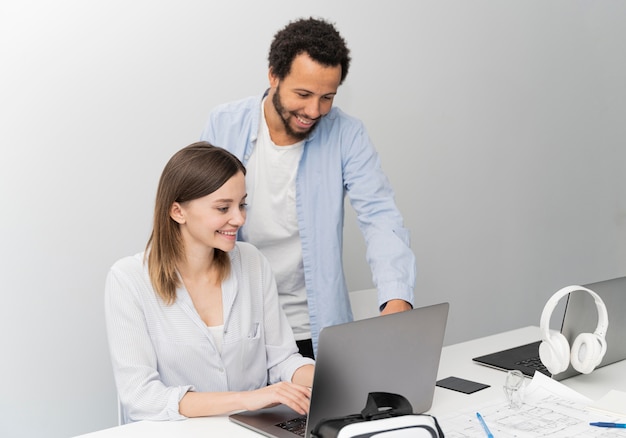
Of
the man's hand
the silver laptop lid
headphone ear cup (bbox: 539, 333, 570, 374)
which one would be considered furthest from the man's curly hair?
headphone ear cup (bbox: 539, 333, 570, 374)

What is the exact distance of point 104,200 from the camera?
252 cm

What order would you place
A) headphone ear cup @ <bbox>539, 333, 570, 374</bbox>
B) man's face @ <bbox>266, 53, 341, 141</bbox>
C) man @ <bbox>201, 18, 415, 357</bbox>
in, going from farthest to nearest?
man @ <bbox>201, 18, 415, 357</bbox>, man's face @ <bbox>266, 53, 341, 141</bbox>, headphone ear cup @ <bbox>539, 333, 570, 374</bbox>

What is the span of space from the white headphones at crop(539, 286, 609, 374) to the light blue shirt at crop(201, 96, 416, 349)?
2.06 feet

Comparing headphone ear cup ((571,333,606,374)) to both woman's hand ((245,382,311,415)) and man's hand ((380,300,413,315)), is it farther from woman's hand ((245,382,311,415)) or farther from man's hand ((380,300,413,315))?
woman's hand ((245,382,311,415))

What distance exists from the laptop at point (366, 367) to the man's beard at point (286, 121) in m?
0.80

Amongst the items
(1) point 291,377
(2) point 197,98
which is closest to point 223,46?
(2) point 197,98

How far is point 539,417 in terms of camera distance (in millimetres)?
1503

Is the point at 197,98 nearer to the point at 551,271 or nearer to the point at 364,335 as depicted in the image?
the point at 364,335

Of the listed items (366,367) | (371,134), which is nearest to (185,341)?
(366,367)

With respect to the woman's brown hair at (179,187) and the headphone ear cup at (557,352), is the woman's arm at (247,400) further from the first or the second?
the headphone ear cup at (557,352)

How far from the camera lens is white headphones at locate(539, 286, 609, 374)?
1691 millimetres

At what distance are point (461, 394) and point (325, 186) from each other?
79cm

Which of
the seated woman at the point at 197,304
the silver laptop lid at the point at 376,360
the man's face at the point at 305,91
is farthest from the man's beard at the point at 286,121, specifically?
the silver laptop lid at the point at 376,360

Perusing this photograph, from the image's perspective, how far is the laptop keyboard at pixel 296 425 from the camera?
4.76 ft
